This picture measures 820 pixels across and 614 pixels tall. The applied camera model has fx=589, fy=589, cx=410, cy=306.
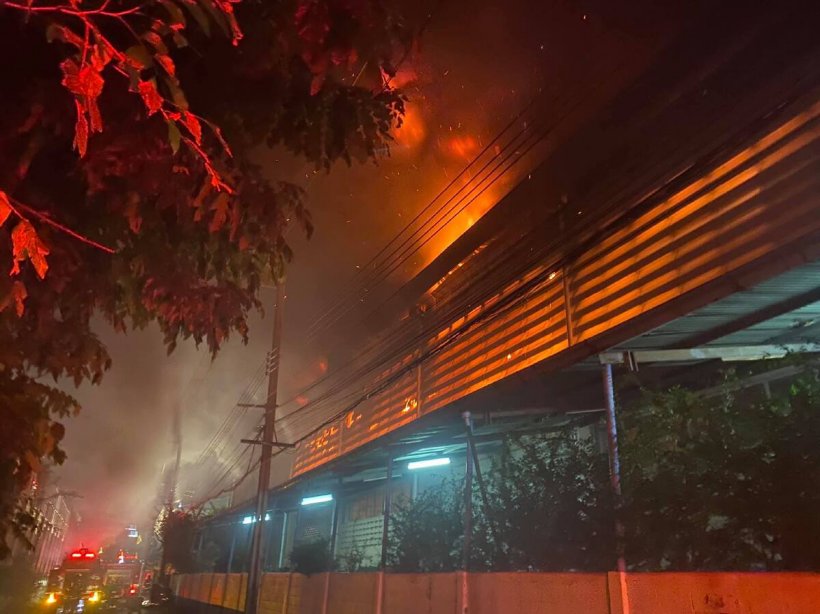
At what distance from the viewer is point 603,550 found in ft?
15.1

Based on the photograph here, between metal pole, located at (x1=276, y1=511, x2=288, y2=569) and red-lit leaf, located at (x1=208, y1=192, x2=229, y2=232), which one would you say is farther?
metal pole, located at (x1=276, y1=511, x2=288, y2=569)

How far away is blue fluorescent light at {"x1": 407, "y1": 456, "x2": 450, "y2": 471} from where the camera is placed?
34.6ft

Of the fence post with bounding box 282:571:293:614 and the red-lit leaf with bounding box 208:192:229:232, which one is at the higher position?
the red-lit leaf with bounding box 208:192:229:232

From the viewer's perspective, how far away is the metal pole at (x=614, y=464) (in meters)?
4.41

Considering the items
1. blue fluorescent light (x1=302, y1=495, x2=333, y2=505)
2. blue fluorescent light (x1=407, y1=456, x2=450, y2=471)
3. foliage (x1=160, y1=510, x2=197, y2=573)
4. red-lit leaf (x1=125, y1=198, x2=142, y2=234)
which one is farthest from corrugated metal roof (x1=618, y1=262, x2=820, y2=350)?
foliage (x1=160, y1=510, x2=197, y2=573)

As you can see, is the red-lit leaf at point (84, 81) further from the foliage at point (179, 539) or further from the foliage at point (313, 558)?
the foliage at point (179, 539)

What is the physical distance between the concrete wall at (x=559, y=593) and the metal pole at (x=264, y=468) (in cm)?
121

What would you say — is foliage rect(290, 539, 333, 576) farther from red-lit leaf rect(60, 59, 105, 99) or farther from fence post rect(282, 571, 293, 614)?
red-lit leaf rect(60, 59, 105, 99)

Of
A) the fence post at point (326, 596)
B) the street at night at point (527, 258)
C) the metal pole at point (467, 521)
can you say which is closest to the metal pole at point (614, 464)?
the street at night at point (527, 258)

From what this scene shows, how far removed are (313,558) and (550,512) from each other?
7201 millimetres

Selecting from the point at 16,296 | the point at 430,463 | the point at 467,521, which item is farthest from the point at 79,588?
the point at 16,296

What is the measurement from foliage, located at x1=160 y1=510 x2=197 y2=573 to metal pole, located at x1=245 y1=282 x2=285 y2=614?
62.4ft

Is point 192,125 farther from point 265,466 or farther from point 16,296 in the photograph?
point 265,466

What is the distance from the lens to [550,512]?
530cm
